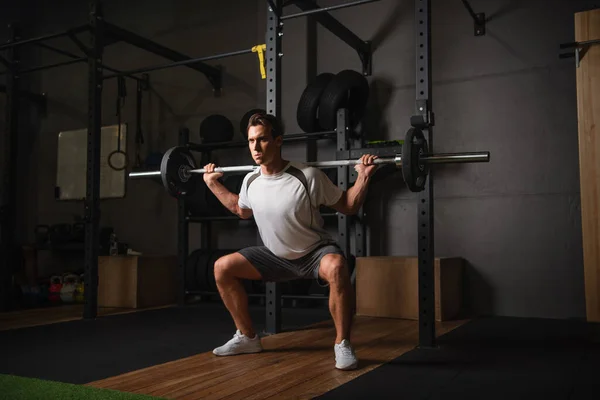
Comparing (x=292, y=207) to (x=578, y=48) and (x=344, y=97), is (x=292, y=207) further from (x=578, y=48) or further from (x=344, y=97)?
(x=578, y=48)

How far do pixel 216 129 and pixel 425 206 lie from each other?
262 centimetres

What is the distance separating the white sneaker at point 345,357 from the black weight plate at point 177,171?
1307mm

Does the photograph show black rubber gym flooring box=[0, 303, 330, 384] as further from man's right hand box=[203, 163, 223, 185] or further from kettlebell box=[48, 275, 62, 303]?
kettlebell box=[48, 275, 62, 303]

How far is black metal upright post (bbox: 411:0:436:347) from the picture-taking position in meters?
2.85

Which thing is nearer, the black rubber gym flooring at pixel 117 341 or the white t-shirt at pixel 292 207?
the black rubber gym flooring at pixel 117 341

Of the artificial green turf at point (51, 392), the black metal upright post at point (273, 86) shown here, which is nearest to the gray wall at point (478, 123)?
the black metal upright post at point (273, 86)

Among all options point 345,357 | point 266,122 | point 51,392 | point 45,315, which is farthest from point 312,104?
point 51,392

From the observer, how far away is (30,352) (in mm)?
2791

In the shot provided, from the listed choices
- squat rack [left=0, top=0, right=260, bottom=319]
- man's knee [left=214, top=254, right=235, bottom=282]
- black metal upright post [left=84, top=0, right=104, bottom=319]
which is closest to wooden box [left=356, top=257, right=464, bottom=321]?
man's knee [left=214, top=254, right=235, bottom=282]

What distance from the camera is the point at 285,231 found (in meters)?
2.62

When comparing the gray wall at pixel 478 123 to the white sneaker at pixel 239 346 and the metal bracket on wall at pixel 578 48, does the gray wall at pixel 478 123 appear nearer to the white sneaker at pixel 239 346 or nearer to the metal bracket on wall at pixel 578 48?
the metal bracket on wall at pixel 578 48

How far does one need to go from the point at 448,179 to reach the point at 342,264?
2.11 metres

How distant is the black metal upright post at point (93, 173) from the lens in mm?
4020

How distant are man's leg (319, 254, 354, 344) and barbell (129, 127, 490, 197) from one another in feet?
A: 1.53
